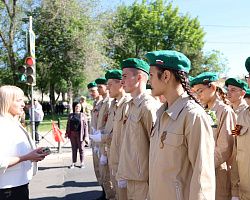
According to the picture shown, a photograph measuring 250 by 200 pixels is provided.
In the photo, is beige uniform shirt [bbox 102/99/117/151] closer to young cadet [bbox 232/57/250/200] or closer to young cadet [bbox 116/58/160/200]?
young cadet [bbox 116/58/160/200]

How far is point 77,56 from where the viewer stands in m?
27.2

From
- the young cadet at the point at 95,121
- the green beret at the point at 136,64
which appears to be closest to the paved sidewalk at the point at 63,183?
the young cadet at the point at 95,121

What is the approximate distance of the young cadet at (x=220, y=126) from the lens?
3.59 metres

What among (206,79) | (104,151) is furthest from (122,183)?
(104,151)

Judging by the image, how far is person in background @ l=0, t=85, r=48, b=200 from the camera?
10.3ft

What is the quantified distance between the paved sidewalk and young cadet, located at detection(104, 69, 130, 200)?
2.02 metres

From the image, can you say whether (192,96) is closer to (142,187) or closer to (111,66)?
(142,187)

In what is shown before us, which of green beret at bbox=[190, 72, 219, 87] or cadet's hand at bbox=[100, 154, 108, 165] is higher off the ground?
green beret at bbox=[190, 72, 219, 87]

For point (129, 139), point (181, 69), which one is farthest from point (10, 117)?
point (181, 69)

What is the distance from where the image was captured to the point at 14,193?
3.23 meters

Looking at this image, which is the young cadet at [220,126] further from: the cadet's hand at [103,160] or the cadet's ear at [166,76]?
the cadet's hand at [103,160]

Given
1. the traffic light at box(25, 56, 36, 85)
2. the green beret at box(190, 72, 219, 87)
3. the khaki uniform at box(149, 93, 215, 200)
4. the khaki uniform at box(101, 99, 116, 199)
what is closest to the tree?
the traffic light at box(25, 56, 36, 85)

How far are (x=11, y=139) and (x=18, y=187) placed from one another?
47 cm

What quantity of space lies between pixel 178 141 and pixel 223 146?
1.41 meters
